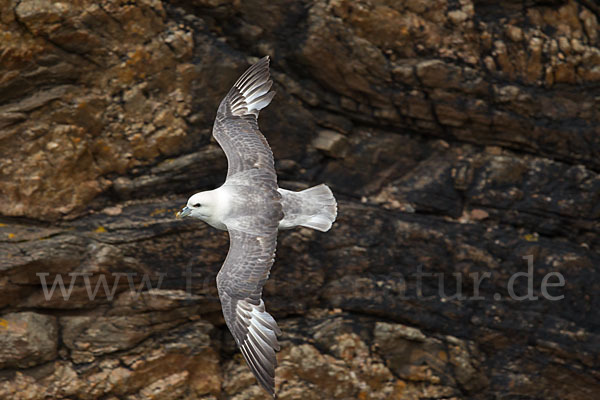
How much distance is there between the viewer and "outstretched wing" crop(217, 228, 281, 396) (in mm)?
6363

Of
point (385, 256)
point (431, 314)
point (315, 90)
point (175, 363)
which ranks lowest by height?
point (175, 363)

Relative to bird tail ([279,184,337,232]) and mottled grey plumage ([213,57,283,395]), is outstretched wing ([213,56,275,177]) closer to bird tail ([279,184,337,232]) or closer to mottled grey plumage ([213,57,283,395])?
mottled grey plumage ([213,57,283,395])

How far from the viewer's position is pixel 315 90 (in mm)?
8172

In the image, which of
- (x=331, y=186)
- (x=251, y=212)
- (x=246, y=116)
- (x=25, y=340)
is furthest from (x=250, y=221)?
(x=25, y=340)

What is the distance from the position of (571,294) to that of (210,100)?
4304 millimetres

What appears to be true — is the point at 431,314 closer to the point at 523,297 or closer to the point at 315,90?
the point at 523,297

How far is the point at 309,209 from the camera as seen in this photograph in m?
7.01

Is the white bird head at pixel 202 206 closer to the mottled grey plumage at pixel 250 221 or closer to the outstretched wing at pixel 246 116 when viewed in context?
the mottled grey plumage at pixel 250 221

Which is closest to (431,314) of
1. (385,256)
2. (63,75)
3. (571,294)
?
(385,256)

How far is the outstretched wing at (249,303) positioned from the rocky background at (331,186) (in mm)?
1380

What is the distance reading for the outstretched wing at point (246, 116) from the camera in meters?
7.16

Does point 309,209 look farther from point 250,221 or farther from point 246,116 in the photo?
point 246,116

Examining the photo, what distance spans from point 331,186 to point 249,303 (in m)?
2.24

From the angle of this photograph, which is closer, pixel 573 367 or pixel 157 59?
pixel 157 59
